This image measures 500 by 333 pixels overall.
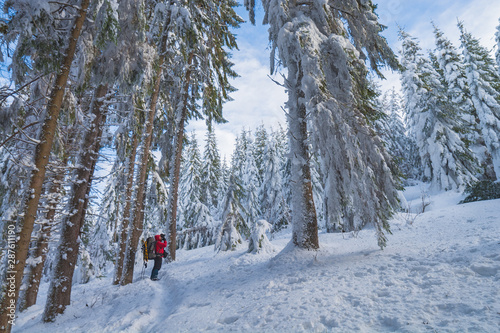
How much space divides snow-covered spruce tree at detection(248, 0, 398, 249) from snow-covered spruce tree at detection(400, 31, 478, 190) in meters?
16.5

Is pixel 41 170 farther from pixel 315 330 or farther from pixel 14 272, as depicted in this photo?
pixel 315 330

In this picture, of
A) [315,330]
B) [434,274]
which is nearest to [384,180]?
[434,274]

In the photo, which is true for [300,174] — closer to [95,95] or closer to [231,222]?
[95,95]

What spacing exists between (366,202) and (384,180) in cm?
90

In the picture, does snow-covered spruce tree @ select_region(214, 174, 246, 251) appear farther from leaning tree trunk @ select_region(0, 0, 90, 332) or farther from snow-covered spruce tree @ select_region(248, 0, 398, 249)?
leaning tree trunk @ select_region(0, 0, 90, 332)

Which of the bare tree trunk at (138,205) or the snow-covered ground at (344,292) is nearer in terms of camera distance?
the snow-covered ground at (344,292)

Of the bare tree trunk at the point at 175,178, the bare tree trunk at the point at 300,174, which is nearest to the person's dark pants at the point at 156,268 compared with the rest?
the bare tree trunk at the point at 175,178

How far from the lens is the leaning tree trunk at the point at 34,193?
156 inches

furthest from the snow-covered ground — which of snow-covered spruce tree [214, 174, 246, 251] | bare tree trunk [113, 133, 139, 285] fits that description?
snow-covered spruce tree [214, 174, 246, 251]

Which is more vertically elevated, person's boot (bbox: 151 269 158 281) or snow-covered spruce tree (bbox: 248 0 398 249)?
snow-covered spruce tree (bbox: 248 0 398 249)

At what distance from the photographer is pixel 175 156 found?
472 inches

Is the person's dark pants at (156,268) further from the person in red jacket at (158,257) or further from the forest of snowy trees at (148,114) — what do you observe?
the forest of snowy trees at (148,114)

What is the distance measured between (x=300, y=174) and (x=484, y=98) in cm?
2374

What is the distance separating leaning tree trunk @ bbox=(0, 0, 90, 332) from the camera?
13.0ft
